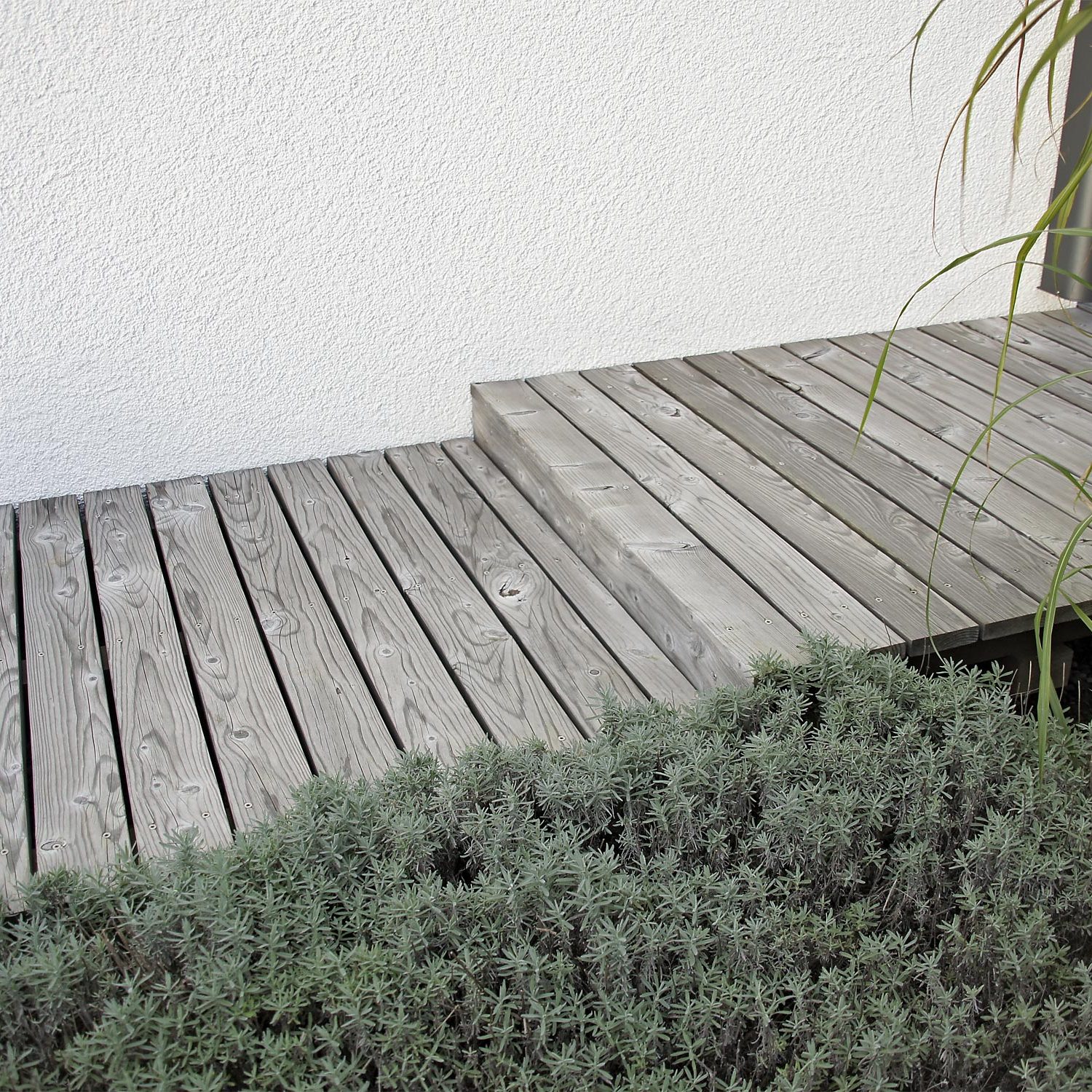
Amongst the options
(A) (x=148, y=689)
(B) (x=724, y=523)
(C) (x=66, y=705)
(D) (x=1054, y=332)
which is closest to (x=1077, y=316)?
(D) (x=1054, y=332)

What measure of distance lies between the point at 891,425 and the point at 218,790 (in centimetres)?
165

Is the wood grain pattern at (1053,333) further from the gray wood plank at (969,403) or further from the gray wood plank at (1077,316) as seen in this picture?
the gray wood plank at (969,403)

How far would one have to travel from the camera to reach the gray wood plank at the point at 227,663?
1712 mm

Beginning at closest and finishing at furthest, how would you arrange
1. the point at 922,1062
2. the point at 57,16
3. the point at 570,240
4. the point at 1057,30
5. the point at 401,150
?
the point at 1057,30, the point at 922,1062, the point at 57,16, the point at 401,150, the point at 570,240

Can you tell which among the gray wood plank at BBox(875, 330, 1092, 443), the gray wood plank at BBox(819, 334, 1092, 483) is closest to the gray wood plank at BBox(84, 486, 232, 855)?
the gray wood plank at BBox(819, 334, 1092, 483)

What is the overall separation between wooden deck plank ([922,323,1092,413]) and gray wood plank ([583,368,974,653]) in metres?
0.77

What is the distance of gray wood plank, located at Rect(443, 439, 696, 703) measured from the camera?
192 centimetres

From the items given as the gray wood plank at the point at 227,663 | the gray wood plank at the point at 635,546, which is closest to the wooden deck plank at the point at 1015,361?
the gray wood plank at the point at 635,546

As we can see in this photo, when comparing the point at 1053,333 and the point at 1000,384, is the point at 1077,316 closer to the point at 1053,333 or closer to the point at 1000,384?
the point at 1053,333

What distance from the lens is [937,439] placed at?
249 cm

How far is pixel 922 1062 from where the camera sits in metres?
1.25

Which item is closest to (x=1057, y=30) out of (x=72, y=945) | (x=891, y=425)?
(x=72, y=945)

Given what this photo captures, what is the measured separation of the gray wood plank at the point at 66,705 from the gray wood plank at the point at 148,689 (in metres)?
0.03

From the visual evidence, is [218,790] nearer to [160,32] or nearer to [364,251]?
[364,251]
